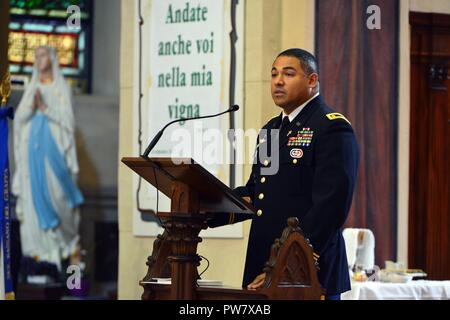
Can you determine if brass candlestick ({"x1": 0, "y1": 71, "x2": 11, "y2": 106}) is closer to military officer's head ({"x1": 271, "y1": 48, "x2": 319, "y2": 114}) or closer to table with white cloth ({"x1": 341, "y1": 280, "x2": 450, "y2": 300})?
table with white cloth ({"x1": 341, "y1": 280, "x2": 450, "y2": 300})

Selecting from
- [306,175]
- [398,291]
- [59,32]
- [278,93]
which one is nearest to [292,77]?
[278,93]

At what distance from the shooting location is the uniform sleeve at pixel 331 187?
510cm

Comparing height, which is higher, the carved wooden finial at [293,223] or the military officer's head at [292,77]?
the military officer's head at [292,77]

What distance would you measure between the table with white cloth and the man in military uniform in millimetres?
1882

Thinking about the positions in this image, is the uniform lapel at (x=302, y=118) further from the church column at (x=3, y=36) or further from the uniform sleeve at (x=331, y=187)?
the church column at (x=3, y=36)

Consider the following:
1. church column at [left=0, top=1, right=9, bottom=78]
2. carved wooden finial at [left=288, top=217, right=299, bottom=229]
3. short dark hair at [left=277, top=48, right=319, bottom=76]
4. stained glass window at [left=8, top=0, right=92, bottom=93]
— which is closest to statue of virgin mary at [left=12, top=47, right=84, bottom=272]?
stained glass window at [left=8, top=0, right=92, bottom=93]

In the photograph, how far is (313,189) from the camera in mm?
5215

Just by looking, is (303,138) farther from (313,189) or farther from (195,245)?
(195,245)

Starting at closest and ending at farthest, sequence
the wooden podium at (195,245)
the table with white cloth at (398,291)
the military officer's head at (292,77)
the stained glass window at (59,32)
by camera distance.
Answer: the wooden podium at (195,245) → the military officer's head at (292,77) → the table with white cloth at (398,291) → the stained glass window at (59,32)

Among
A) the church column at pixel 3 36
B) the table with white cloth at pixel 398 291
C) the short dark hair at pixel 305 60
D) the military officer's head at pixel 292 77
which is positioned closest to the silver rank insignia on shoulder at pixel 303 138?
the military officer's head at pixel 292 77

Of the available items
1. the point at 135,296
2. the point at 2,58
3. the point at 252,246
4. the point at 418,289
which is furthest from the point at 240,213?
the point at 2,58

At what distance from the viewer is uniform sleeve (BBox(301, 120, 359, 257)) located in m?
5.10

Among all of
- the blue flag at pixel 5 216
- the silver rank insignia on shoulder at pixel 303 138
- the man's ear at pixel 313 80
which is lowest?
the blue flag at pixel 5 216

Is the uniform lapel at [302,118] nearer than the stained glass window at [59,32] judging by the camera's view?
Yes
